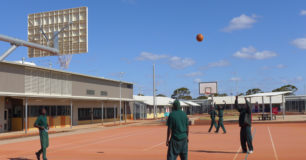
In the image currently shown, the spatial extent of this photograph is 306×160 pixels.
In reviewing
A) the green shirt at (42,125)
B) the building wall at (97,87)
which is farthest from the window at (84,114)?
the green shirt at (42,125)

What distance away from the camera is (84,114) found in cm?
4128

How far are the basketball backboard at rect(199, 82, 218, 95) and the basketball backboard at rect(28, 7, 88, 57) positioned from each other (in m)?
40.2

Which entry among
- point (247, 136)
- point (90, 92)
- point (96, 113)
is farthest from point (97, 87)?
point (247, 136)

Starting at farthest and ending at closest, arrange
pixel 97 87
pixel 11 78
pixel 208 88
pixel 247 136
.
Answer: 1. pixel 208 88
2. pixel 97 87
3. pixel 11 78
4. pixel 247 136

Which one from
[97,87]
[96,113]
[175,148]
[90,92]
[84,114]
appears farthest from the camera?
[96,113]

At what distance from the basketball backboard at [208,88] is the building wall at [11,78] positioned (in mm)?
40227

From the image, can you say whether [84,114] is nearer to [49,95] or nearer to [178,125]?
[49,95]

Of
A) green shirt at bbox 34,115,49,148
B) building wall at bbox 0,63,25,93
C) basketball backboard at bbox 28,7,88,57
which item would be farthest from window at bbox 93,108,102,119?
green shirt at bbox 34,115,49,148

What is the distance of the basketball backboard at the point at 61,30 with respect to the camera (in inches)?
1089

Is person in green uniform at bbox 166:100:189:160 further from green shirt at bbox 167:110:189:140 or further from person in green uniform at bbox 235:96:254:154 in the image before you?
person in green uniform at bbox 235:96:254:154

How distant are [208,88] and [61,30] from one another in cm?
4185

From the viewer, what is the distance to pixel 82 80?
40.6m

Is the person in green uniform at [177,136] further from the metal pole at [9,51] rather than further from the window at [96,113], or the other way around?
the window at [96,113]

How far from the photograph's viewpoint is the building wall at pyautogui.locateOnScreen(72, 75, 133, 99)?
39.2 meters
